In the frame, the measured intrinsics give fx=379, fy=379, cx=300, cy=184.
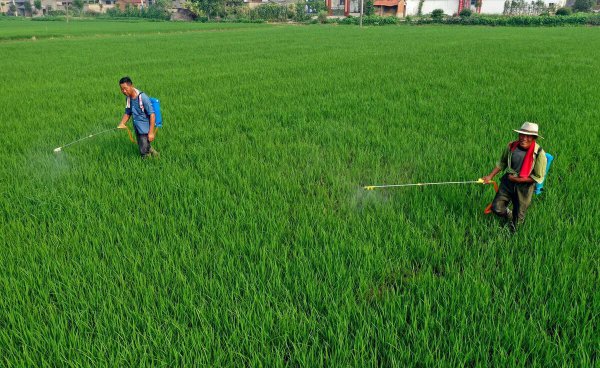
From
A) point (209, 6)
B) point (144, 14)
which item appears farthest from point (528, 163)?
point (144, 14)

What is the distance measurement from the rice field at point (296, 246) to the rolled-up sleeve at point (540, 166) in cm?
37

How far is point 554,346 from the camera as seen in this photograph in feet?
4.85

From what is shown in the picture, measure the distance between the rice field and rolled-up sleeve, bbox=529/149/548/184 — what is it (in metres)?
0.37

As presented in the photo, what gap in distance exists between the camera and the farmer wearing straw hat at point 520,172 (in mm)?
2146

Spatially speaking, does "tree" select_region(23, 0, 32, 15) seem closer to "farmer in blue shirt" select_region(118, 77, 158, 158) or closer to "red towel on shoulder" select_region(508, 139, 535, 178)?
"farmer in blue shirt" select_region(118, 77, 158, 158)

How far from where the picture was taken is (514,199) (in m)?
2.33

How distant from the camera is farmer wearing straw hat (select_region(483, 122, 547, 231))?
215 centimetres

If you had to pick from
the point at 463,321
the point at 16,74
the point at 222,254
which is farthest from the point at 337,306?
the point at 16,74

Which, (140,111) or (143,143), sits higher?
(140,111)

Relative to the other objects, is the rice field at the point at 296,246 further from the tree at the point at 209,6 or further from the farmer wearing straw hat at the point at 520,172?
the tree at the point at 209,6

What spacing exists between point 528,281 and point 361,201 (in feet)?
4.20

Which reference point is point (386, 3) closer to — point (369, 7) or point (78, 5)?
point (369, 7)

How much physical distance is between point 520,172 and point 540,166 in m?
0.10

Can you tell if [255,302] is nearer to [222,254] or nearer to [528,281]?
[222,254]
